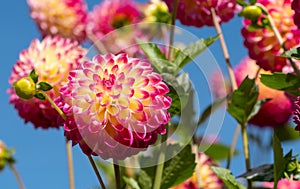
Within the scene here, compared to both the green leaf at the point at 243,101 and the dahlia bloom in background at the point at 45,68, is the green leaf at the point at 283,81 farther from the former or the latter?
the dahlia bloom in background at the point at 45,68

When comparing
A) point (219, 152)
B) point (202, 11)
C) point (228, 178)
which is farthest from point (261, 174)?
point (219, 152)

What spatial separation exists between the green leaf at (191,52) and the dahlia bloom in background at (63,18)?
653 millimetres

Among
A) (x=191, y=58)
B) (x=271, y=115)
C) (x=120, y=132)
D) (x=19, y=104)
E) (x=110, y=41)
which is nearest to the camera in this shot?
(x=120, y=132)

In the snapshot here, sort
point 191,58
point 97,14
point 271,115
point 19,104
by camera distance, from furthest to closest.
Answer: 1. point 97,14
2. point 271,115
3. point 19,104
4. point 191,58

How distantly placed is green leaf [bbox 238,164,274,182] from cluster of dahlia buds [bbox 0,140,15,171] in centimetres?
81

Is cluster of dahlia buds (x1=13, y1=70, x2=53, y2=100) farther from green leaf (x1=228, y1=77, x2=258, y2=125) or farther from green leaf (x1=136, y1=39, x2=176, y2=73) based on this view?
green leaf (x1=228, y1=77, x2=258, y2=125)

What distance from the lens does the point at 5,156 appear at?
1585 millimetres

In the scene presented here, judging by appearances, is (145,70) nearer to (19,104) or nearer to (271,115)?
(19,104)

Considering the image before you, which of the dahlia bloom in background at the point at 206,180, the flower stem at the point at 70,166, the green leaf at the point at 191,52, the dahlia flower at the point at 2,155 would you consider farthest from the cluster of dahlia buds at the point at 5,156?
the green leaf at the point at 191,52

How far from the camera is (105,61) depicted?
2.27 ft

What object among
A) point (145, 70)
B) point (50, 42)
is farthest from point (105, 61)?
point (50, 42)

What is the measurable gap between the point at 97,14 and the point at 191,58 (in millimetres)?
937

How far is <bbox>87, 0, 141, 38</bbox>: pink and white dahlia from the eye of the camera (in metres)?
1.77

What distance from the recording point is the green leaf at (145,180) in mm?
931
